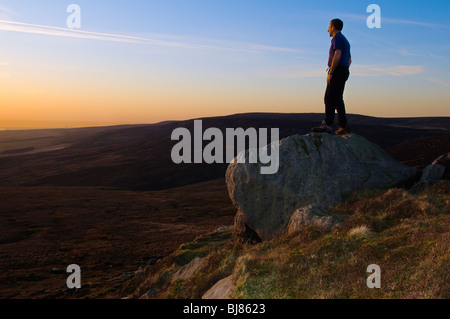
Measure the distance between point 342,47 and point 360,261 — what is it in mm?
8191

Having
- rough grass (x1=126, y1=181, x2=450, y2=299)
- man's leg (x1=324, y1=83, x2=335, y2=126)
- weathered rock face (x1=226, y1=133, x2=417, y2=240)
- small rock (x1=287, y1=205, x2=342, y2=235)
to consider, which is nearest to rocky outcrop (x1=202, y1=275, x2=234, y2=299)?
rough grass (x1=126, y1=181, x2=450, y2=299)

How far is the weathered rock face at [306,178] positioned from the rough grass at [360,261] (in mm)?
2664

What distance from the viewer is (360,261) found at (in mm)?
6211

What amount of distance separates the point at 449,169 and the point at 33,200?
66768 mm

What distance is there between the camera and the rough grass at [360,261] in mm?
5176

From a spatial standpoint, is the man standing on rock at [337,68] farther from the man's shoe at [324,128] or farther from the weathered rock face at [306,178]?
the weathered rock face at [306,178]

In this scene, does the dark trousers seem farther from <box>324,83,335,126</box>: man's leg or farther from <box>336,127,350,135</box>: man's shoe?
<box>336,127,350,135</box>: man's shoe

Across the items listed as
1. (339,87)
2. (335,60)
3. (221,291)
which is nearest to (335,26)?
(335,60)

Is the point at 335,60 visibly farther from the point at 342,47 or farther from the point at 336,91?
the point at 336,91

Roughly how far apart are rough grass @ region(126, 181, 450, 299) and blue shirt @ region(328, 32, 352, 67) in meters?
5.20

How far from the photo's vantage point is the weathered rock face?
1295cm
